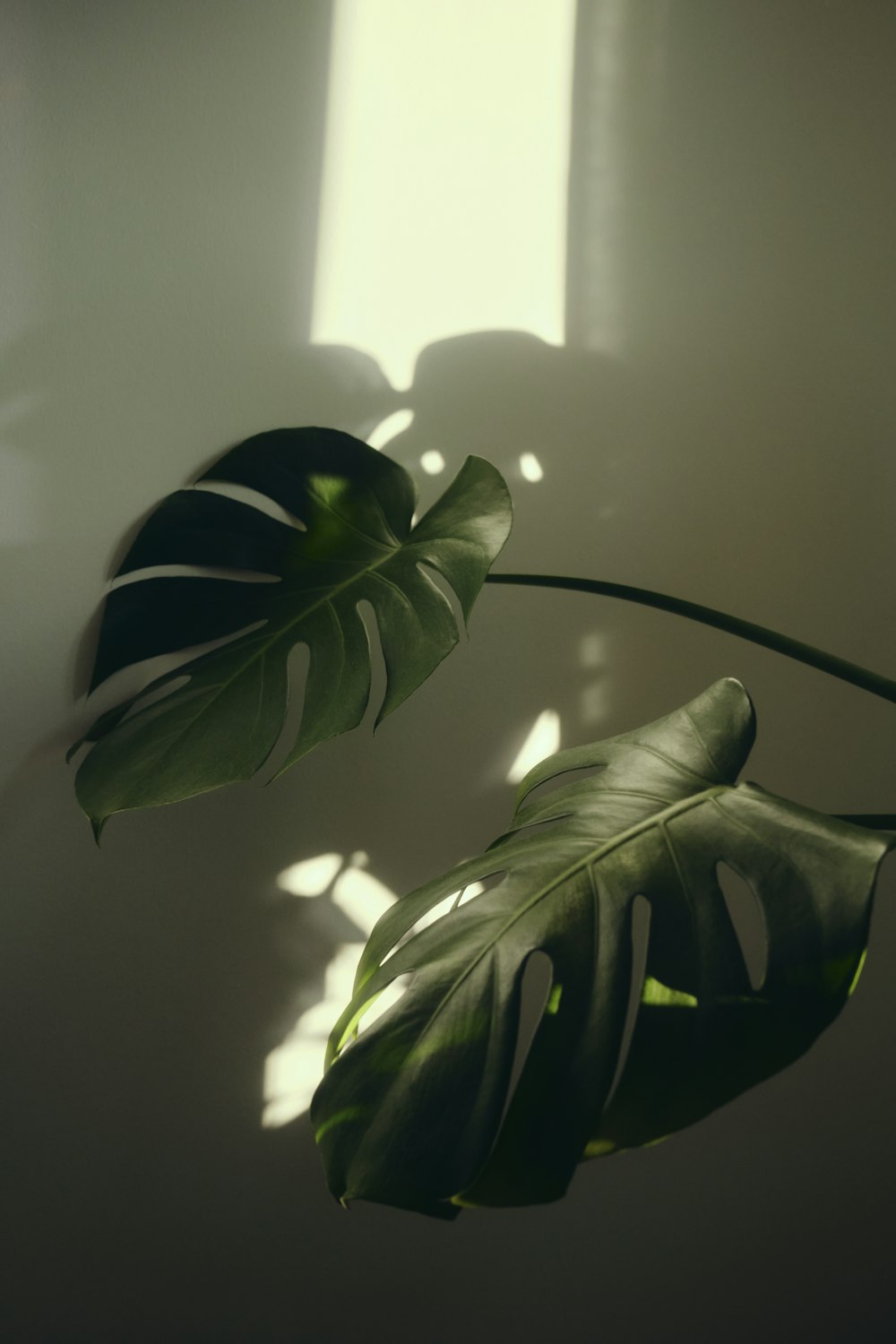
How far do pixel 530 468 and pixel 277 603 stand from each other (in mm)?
412

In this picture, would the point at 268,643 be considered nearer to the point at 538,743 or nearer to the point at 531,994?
the point at 538,743

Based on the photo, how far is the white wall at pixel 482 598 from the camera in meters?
1.06

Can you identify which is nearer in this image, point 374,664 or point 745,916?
point 374,664

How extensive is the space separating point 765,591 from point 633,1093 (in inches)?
34.6

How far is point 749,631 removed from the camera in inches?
32.9

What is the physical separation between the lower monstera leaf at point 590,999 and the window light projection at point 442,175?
0.73 metres

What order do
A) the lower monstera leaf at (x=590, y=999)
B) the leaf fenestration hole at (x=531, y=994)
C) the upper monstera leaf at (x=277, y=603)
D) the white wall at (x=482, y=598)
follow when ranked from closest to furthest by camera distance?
the lower monstera leaf at (x=590, y=999) → the upper monstera leaf at (x=277, y=603) → the white wall at (x=482, y=598) → the leaf fenestration hole at (x=531, y=994)

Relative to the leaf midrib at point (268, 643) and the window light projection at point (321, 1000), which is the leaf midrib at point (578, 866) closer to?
the leaf midrib at point (268, 643)

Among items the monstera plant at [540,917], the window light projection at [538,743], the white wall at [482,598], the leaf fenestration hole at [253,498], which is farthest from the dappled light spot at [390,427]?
the window light projection at [538,743]

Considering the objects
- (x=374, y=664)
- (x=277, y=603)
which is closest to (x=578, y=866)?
(x=277, y=603)

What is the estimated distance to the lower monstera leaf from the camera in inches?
18.6

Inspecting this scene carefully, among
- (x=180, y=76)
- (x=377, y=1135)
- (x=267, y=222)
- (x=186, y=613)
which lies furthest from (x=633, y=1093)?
(x=180, y=76)

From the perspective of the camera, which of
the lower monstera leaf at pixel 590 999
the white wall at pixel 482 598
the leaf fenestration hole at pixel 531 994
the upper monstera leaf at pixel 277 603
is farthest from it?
the leaf fenestration hole at pixel 531 994

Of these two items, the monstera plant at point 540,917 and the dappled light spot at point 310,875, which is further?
the dappled light spot at point 310,875
